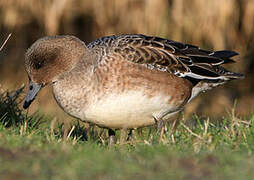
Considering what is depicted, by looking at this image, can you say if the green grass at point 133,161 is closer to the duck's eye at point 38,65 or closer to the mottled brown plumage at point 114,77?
the mottled brown plumage at point 114,77

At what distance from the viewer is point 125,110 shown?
13.6 feet

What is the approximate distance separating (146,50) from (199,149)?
50.6 inches

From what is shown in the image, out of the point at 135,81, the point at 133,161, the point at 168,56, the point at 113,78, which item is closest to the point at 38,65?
the point at 113,78

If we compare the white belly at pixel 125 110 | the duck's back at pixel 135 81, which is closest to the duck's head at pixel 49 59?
the duck's back at pixel 135 81

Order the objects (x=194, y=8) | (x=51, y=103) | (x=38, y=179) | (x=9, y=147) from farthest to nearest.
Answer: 1. (x=194, y=8)
2. (x=51, y=103)
3. (x=9, y=147)
4. (x=38, y=179)

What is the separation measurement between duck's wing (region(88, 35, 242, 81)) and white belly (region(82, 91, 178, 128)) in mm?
311

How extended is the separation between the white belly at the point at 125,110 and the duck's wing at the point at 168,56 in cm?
31

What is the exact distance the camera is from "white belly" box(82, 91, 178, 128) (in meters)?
4.09

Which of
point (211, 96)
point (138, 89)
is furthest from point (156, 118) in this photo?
point (211, 96)

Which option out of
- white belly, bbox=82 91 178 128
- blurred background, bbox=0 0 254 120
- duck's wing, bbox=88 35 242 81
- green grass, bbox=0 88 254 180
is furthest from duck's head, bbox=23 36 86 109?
blurred background, bbox=0 0 254 120

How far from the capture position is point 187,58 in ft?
15.4

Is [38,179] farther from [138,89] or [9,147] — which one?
[138,89]

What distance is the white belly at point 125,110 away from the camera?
4.09 metres

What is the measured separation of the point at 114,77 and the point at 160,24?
455 centimetres
